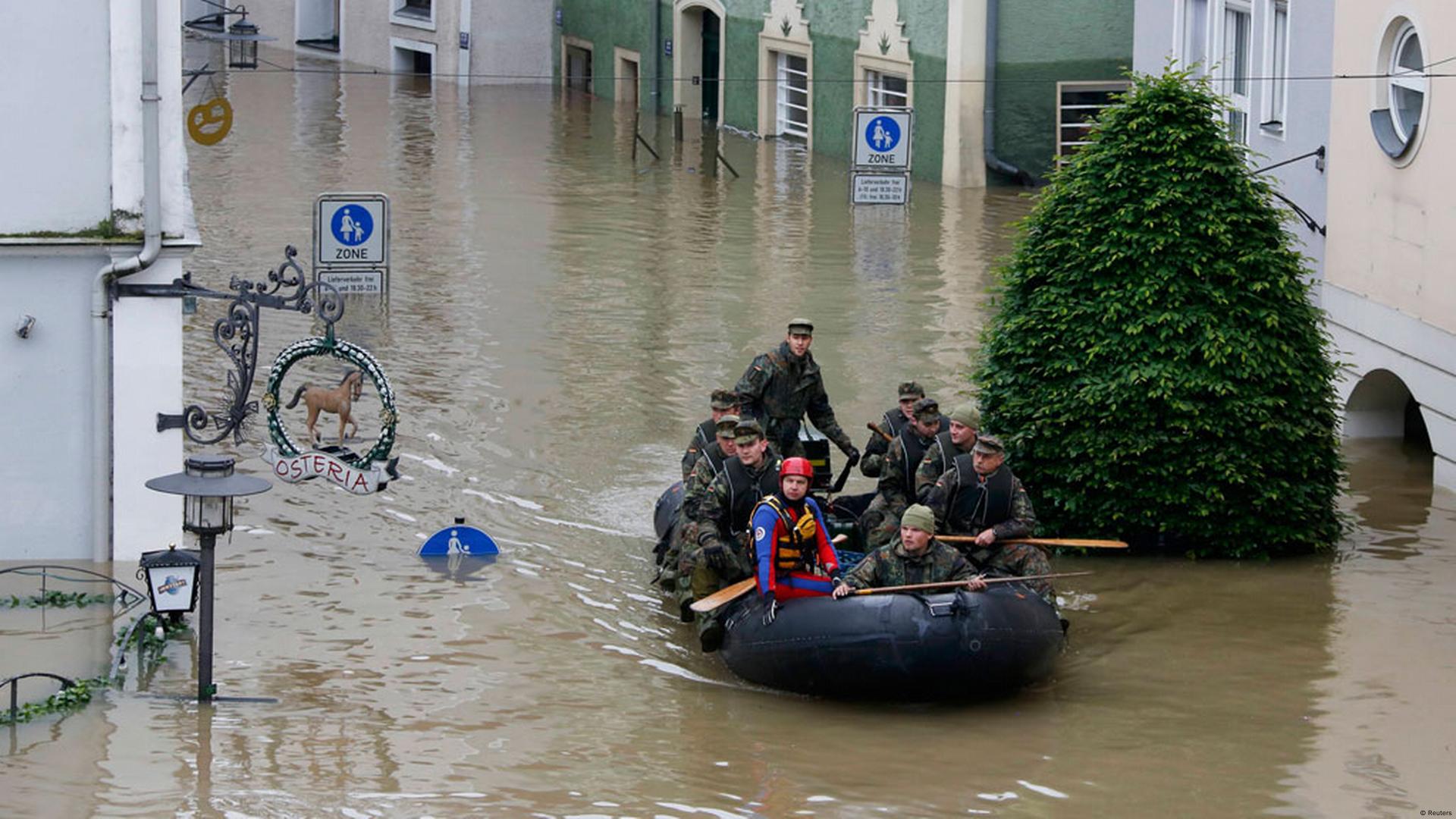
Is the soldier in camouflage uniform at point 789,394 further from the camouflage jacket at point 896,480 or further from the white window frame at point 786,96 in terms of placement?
the white window frame at point 786,96

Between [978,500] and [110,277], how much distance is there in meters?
5.98

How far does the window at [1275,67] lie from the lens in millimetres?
23297

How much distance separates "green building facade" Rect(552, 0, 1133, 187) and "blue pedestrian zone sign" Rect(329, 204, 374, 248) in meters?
14.8

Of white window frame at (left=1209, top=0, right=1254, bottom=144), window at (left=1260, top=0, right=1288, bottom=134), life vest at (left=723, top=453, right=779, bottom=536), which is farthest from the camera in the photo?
white window frame at (left=1209, top=0, right=1254, bottom=144)

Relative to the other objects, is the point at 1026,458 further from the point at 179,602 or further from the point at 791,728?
the point at 179,602

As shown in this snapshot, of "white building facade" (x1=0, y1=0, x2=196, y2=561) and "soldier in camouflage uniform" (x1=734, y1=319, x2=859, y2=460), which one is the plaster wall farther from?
"soldier in camouflage uniform" (x1=734, y1=319, x2=859, y2=460)

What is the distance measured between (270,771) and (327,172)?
82.9 ft

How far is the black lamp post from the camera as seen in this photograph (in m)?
12.4

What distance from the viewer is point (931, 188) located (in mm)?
35625

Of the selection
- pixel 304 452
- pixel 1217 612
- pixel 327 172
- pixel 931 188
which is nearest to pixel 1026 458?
pixel 1217 612

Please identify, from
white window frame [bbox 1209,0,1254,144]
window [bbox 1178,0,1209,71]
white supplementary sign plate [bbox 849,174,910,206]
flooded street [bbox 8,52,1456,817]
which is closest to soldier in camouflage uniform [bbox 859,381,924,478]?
flooded street [bbox 8,52,1456,817]

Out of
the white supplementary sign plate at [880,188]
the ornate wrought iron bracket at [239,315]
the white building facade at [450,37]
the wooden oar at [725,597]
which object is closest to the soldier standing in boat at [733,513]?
the wooden oar at [725,597]

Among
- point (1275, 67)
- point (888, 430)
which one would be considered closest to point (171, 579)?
point (888, 430)

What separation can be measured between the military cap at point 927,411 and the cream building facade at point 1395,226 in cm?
408
